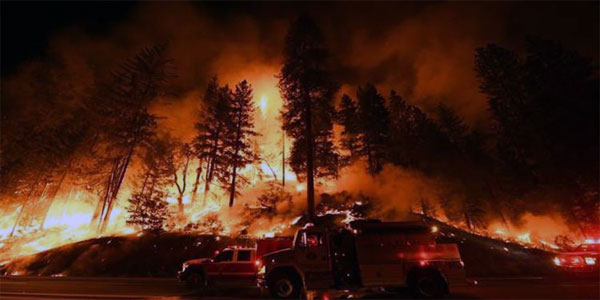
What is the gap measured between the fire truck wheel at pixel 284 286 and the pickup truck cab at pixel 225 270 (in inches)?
131

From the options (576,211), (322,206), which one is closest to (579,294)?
(322,206)

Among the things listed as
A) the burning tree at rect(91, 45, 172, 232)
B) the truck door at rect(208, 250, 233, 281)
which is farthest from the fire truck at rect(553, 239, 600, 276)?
the burning tree at rect(91, 45, 172, 232)

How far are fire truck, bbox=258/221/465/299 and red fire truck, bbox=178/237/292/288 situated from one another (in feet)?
8.55

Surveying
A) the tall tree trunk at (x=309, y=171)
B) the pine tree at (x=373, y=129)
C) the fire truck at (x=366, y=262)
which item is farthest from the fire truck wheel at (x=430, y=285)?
the pine tree at (x=373, y=129)

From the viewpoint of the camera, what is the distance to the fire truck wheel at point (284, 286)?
9320 millimetres

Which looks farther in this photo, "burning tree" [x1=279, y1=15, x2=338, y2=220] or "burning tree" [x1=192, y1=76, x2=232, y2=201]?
"burning tree" [x1=192, y1=76, x2=232, y2=201]

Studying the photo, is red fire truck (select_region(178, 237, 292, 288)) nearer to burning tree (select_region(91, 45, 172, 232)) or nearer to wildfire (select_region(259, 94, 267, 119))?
burning tree (select_region(91, 45, 172, 232))

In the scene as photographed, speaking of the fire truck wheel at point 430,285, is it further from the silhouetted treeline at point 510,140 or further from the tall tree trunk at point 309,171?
the silhouetted treeline at point 510,140

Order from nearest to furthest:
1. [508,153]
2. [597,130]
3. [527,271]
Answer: [527,271], [597,130], [508,153]

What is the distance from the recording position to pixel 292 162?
24.3 metres

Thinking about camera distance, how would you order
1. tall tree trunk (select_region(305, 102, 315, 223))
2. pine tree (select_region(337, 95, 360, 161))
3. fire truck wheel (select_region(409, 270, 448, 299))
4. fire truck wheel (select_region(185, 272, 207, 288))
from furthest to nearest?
1. pine tree (select_region(337, 95, 360, 161))
2. tall tree trunk (select_region(305, 102, 315, 223))
3. fire truck wheel (select_region(185, 272, 207, 288))
4. fire truck wheel (select_region(409, 270, 448, 299))

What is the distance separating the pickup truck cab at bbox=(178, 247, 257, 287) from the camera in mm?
12393

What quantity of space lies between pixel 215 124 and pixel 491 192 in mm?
34906

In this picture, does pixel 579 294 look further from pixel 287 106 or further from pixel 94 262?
pixel 94 262
